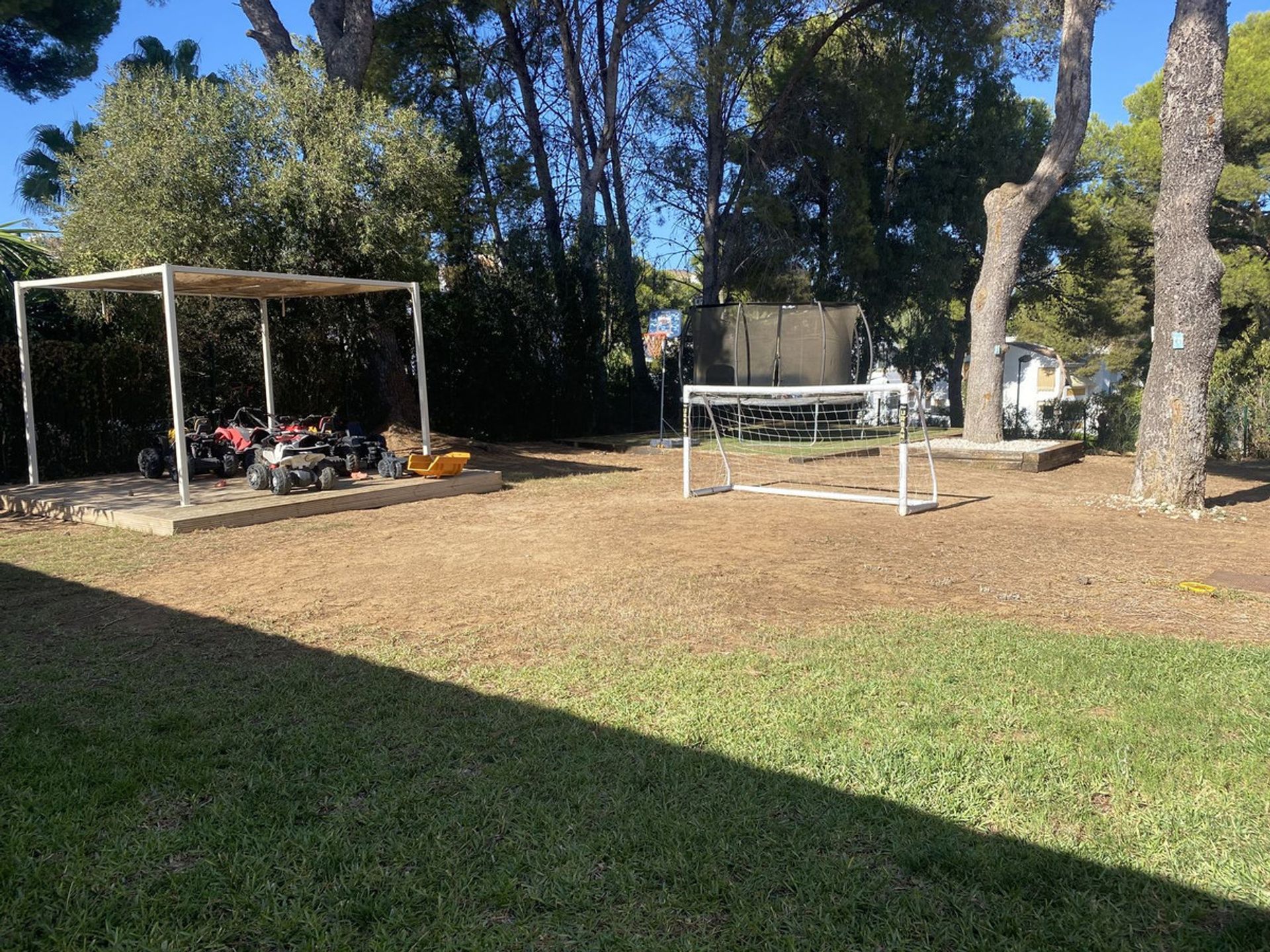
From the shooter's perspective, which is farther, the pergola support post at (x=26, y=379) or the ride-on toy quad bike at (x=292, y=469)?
the pergola support post at (x=26, y=379)

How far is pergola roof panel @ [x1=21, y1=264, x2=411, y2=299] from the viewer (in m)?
7.80

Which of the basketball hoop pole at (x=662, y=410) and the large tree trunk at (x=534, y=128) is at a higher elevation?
the large tree trunk at (x=534, y=128)

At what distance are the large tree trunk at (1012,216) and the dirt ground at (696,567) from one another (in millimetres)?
4900

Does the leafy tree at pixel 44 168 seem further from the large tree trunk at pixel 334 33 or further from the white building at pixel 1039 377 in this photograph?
the white building at pixel 1039 377

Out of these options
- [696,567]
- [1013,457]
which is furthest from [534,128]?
[696,567]

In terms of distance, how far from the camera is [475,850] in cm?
248

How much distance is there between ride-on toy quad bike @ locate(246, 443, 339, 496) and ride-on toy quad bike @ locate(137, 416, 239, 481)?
1.08 meters

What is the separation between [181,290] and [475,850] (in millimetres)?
8976

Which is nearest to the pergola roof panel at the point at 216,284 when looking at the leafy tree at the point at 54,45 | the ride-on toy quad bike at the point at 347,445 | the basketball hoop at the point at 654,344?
the ride-on toy quad bike at the point at 347,445

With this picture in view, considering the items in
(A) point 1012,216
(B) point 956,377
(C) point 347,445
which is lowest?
(C) point 347,445

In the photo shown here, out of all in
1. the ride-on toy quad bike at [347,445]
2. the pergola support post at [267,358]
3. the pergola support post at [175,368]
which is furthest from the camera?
the pergola support post at [267,358]

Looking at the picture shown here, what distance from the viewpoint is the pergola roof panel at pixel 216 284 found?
307 inches

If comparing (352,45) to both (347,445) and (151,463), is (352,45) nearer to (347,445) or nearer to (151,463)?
(347,445)

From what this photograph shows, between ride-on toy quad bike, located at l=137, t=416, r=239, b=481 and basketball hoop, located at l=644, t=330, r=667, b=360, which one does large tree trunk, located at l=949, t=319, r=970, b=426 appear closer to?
basketball hoop, located at l=644, t=330, r=667, b=360
